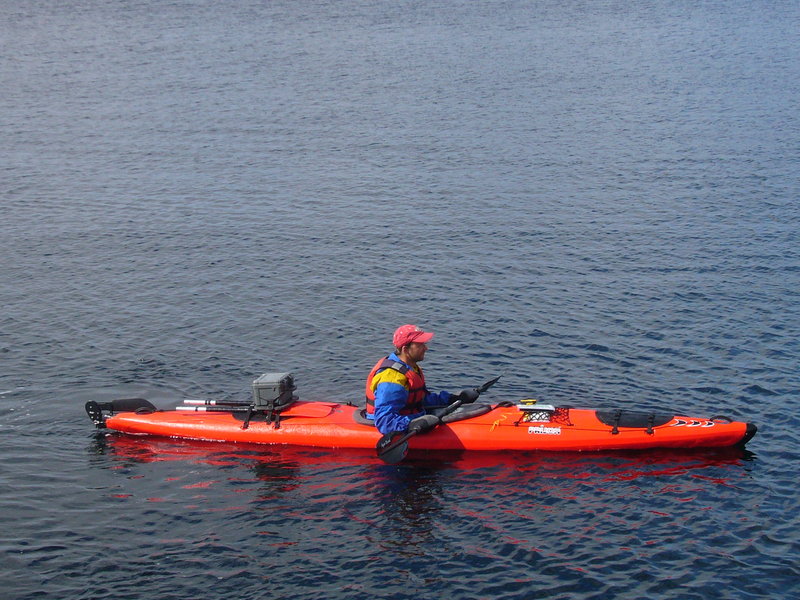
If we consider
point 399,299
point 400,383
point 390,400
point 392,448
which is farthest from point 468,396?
point 399,299

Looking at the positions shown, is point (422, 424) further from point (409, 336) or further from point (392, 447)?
point (409, 336)

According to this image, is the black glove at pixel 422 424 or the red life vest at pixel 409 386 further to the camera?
the red life vest at pixel 409 386

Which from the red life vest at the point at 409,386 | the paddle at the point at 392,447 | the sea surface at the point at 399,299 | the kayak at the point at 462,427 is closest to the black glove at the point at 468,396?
the kayak at the point at 462,427

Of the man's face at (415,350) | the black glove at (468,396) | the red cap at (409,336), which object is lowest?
the black glove at (468,396)

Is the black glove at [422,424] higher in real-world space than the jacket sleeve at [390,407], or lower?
lower

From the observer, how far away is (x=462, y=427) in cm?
1453

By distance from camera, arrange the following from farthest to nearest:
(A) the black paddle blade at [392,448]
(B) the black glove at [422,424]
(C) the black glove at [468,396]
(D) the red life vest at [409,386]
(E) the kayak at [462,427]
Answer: (C) the black glove at [468,396], (E) the kayak at [462,427], (D) the red life vest at [409,386], (B) the black glove at [422,424], (A) the black paddle blade at [392,448]

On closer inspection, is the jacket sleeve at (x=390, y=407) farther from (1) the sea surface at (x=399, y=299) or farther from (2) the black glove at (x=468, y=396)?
(2) the black glove at (x=468, y=396)

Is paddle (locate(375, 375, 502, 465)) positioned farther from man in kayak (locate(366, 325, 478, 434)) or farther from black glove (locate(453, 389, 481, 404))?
black glove (locate(453, 389, 481, 404))

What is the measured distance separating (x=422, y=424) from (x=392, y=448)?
58 centimetres

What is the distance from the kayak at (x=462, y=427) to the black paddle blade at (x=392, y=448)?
47 centimetres

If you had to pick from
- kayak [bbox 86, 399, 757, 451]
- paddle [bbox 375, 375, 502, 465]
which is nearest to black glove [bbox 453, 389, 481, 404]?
kayak [bbox 86, 399, 757, 451]

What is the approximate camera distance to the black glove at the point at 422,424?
13.9 meters

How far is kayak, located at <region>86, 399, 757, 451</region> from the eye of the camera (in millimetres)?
14227
